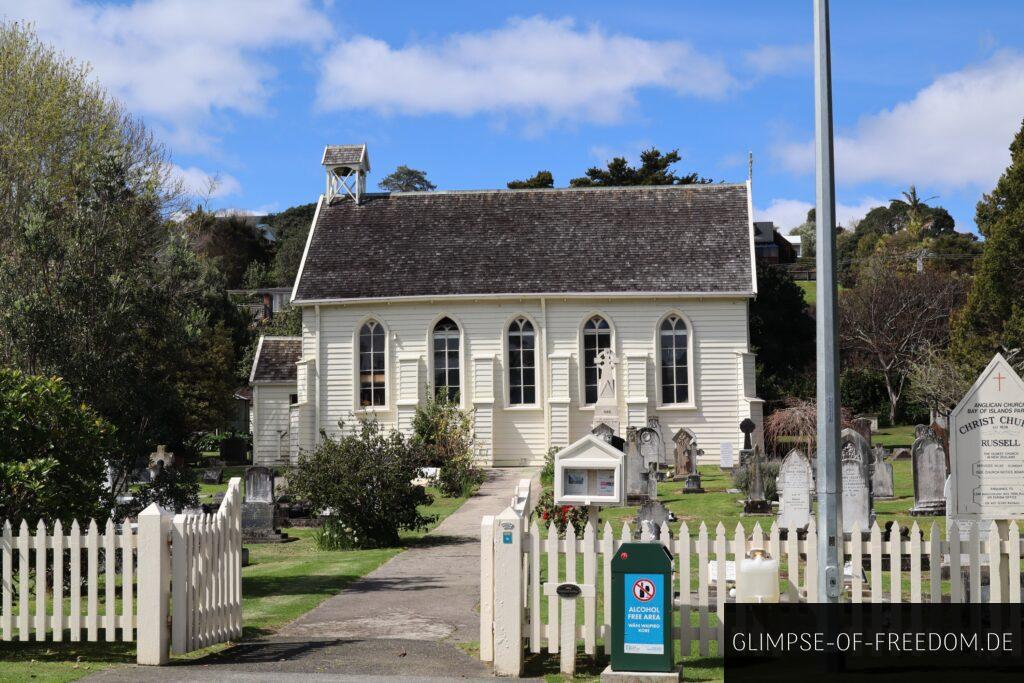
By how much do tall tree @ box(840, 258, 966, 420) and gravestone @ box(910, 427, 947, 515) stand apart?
3793cm

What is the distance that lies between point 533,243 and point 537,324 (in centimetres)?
308

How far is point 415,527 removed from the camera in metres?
21.4

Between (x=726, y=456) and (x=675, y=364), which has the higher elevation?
(x=675, y=364)

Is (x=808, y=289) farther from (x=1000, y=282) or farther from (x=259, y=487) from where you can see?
(x=259, y=487)

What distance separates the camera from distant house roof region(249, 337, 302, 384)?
42.0 m

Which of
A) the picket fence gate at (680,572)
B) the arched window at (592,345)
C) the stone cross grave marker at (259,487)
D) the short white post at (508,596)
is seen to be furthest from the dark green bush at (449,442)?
the short white post at (508,596)

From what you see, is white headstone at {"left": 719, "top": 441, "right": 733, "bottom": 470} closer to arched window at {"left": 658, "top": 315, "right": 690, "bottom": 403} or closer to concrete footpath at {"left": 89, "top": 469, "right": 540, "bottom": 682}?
arched window at {"left": 658, "top": 315, "right": 690, "bottom": 403}

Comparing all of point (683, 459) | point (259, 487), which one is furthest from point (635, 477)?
point (259, 487)

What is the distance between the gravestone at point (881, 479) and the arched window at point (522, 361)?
14996mm

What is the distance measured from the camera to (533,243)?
40.0 metres

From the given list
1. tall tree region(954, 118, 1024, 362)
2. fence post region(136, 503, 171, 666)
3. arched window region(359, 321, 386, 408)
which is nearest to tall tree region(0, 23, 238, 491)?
fence post region(136, 503, 171, 666)

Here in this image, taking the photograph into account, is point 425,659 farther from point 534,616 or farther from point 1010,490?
point 1010,490

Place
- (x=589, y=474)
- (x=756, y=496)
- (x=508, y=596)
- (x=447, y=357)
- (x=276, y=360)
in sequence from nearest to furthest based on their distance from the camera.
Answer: (x=508, y=596), (x=589, y=474), (x=756, y=496), (x=447, y=357), (x=276, y=360)

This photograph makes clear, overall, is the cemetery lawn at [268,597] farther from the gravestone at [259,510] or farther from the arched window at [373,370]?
the arched window at [373,370]
